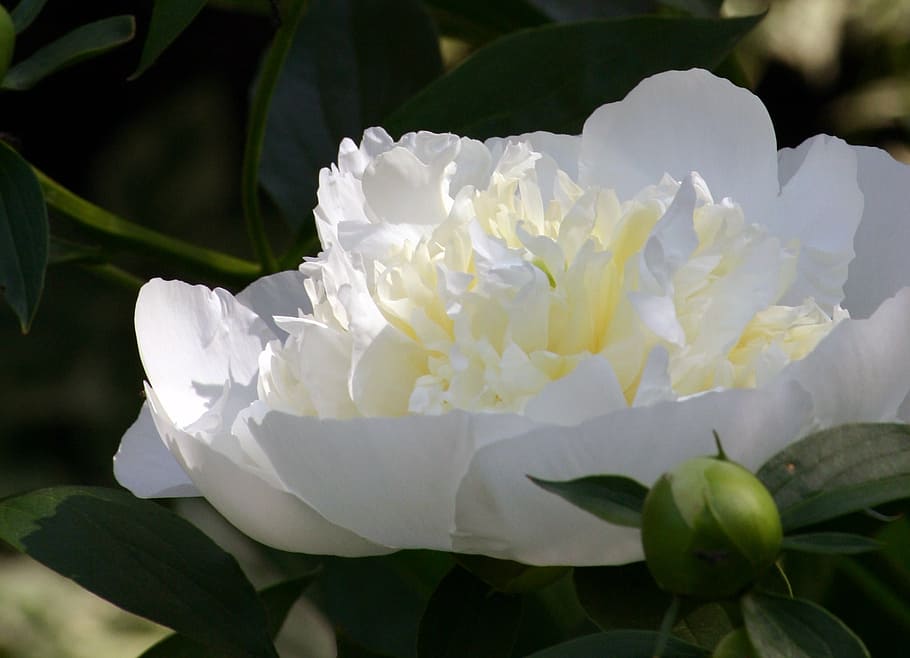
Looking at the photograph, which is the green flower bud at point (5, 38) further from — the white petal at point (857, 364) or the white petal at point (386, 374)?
the white petal at point (857, 364)

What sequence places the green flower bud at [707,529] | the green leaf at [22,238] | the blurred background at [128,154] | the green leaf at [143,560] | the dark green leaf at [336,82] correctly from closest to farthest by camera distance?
the green flower bud at [707,529] → the green leaf at [143,560] → the green leaf at [22,238] → the dark green leaf at [336,82] → the blurred background at [128,154]

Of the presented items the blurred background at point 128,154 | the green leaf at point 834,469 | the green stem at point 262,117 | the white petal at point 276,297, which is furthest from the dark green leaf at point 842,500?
the blurred background at point 128,154

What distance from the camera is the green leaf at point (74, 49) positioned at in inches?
19.9

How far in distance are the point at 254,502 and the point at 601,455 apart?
0.32ft

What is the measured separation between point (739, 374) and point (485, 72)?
26cm

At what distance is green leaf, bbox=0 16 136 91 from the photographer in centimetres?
51

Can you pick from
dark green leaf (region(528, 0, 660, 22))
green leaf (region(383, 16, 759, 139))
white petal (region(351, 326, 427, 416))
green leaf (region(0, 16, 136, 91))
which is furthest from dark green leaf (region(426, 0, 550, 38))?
white petal (region(351, 326, 427, 416))

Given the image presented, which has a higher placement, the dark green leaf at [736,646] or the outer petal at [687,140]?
the outer petal at [687,140]

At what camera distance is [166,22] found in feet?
1.50

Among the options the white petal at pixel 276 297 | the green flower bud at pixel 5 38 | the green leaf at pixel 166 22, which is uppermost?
the green leaf at pixel 166 22

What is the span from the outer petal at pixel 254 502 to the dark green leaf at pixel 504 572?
2cm

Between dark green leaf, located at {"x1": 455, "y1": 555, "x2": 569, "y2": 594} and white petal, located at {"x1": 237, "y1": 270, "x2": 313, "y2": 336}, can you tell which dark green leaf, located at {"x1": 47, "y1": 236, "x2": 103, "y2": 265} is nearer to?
white petal, located at {"x1": 237, "y1": 270, "x2": 313, "y2": 336}

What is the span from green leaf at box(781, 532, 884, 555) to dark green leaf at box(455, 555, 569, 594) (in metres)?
0.08

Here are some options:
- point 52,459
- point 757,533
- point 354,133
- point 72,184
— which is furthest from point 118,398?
point 757,533
